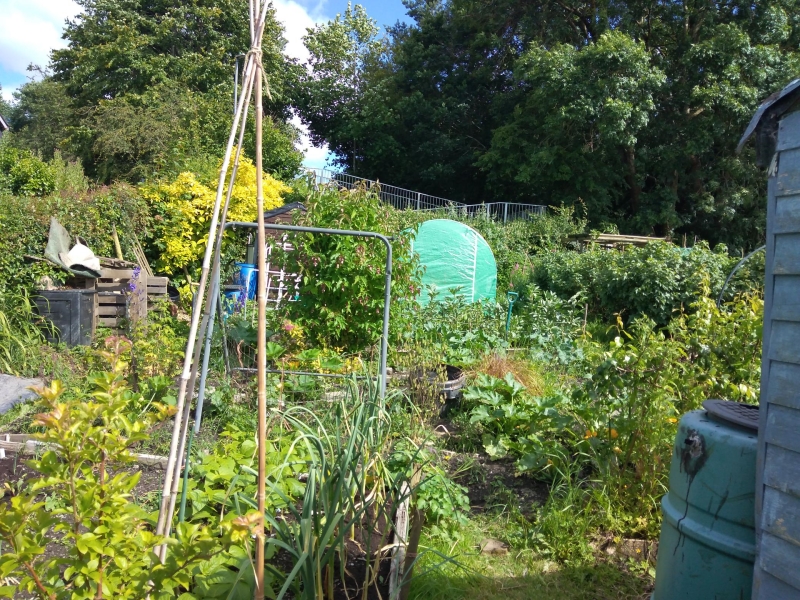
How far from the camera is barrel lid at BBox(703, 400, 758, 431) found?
2086mm

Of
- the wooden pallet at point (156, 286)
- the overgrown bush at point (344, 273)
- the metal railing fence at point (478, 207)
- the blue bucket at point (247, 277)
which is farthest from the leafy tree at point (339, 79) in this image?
the overgrown bush at point (344, 273)

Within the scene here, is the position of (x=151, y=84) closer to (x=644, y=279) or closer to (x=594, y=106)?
(x=594, y=106)

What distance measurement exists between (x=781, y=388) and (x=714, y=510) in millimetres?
477

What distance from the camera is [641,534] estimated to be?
9.98 feet

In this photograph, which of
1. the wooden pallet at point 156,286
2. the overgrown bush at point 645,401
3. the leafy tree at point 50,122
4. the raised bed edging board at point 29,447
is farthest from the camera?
the leafy tree at point 50,122

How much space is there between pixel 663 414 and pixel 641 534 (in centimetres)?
60

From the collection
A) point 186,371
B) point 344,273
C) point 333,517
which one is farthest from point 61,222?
point 333,517

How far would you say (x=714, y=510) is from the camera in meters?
2.07

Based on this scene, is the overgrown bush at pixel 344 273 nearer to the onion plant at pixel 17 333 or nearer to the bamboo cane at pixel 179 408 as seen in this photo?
the onion plant at pixel 17 333

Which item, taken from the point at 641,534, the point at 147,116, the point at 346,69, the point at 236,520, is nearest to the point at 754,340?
the point at 641,534

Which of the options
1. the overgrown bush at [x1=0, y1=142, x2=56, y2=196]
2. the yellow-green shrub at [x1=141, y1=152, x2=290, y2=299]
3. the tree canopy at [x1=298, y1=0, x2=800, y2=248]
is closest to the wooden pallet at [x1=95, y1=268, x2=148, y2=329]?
the yellow-green shrub at [x1=141, y1=152, x2=290, y2=299]

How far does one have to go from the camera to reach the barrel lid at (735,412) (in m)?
2.09

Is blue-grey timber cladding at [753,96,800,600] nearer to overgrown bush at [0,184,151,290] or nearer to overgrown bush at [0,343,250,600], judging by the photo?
overgrown bush at [0,343,250,600]

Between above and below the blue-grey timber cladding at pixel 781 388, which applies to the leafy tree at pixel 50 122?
above
